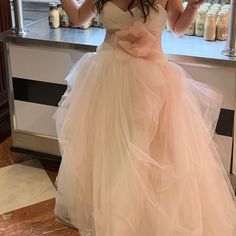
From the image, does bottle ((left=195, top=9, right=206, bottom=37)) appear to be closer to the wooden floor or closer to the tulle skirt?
the tulle skirt

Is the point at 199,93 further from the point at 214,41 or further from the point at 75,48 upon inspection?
the point at 75,48

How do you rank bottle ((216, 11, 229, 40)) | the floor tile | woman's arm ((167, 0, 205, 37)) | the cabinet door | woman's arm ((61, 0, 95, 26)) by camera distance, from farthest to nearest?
the cabinet door
the floor tile
bottle ((216, 11, 229, 40))
woman's arm ((61, 0, 95, 26))
woman's arm ((167, 0, 205, 37))

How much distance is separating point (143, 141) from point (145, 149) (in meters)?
0.03

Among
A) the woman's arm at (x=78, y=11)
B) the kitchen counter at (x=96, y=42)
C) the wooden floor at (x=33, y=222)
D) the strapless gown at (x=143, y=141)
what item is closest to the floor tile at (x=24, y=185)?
the wooden floor at (x=33, y=222)

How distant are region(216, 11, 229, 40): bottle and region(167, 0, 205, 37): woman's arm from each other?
281mm

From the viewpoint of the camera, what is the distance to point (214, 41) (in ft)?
6.22

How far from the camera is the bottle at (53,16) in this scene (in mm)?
2076

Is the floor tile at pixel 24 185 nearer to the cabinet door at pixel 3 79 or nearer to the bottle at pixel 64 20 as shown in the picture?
the cabinet door at pixel 3 79

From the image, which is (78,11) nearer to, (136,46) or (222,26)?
(136,46)

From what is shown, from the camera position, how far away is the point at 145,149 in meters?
1.59

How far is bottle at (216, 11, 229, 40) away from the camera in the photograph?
6.08ft

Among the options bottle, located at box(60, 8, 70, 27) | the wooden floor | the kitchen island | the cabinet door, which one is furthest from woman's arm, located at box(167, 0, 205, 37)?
the cabinet door

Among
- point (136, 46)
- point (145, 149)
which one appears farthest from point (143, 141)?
point (136, 46)

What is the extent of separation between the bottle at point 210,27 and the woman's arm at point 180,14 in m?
0.26
